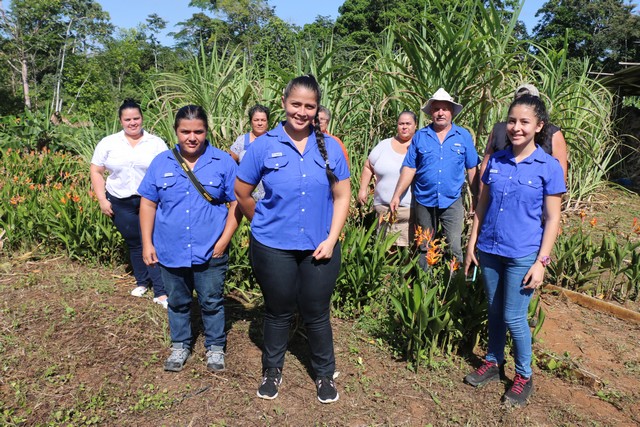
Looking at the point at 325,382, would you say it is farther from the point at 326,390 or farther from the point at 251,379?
the point at 251,379

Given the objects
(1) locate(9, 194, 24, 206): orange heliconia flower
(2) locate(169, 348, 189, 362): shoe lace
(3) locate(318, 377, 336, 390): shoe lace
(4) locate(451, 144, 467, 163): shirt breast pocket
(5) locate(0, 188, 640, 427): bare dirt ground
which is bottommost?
(5) locate(0, 188, 640, 427): bare dirt ground

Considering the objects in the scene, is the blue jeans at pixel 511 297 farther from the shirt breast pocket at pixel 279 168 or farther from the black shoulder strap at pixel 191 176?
the black shoulder strap at pixel 191 176

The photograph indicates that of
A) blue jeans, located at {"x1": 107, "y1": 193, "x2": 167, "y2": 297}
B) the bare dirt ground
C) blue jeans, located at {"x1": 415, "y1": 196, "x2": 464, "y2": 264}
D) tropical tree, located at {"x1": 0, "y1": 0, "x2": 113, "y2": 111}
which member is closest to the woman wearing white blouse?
blue jeans, located at {"x1": 107, "y1": 193, "x2": 167, "y2": 297}

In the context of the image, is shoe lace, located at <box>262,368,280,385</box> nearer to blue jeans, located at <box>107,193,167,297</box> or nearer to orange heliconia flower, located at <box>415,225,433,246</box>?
orange heliconia flower, located at <box>415,225,433,246</box>

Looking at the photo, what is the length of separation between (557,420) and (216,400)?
1.73 meters

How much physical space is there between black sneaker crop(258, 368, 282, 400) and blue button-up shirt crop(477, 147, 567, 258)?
128 cm

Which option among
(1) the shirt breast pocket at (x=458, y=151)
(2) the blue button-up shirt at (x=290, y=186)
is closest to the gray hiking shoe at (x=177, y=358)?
(2) the blue button-up shirt at (x=290, y=186)

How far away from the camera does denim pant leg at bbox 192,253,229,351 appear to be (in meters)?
2.61

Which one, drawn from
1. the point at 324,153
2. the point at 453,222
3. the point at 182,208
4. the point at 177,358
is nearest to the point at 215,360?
the point at 177,358

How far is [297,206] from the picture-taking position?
2.12 meters

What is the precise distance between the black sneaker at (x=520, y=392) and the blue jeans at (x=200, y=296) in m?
1.62

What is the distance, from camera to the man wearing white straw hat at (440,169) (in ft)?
10.7

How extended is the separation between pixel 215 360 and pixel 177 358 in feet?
0.72

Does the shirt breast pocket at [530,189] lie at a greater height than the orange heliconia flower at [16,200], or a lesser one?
greater
